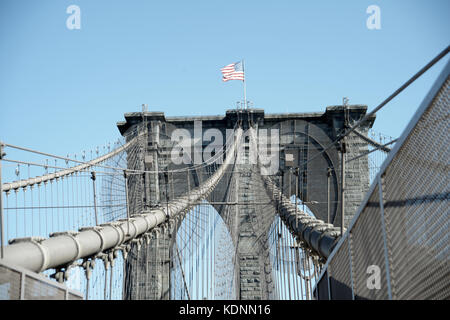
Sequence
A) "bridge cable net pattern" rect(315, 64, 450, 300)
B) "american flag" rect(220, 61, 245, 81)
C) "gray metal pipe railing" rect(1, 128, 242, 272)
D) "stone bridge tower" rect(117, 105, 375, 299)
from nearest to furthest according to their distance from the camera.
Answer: "bridge cable net pattern" rect(315, 64, 450, 300) < "gray metal pipe railing" rect(1, 128, 242, 272) < "stone bridge tower" rect(117, 105, 375, 299) < "american flag" rect(220, 61, 245, 81)

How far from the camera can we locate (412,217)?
331 cm

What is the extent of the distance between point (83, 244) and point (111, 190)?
16.6 metres

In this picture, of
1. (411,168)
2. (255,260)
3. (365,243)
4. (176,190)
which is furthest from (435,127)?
(176,190)

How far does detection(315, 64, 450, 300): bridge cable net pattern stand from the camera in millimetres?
2906

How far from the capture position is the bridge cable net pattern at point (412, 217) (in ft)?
9.53

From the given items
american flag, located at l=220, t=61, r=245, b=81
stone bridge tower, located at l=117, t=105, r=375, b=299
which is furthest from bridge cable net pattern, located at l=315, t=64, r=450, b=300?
american flag, located at l=220, t=61, r=245, b=81

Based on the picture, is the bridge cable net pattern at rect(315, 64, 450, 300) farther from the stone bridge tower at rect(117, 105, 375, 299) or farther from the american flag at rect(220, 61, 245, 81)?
the american flag at rect(220, 61, 245, 81)

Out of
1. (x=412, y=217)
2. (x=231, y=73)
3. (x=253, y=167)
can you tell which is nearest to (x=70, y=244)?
(x=412, y=217)

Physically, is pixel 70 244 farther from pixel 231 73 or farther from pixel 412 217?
pixel 231 73

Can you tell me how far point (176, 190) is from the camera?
2331 centimetres

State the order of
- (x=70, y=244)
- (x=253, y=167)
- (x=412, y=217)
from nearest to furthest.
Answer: (x=412, y=217) → (x=70, y=244) → (x=253, y=167)

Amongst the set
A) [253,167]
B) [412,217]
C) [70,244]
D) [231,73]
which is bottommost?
[70,244]
